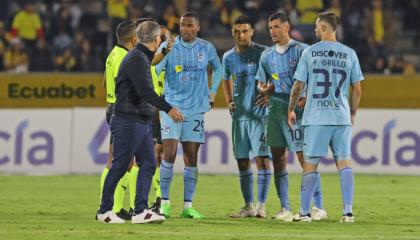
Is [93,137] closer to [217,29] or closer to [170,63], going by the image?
[217,29]

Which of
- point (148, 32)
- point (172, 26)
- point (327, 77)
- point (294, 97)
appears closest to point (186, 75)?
point (294, 97)

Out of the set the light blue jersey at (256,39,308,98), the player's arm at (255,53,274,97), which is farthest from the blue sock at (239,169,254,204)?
the light blue jersey at (256,39,308,98)

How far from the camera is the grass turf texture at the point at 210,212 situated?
1147cm

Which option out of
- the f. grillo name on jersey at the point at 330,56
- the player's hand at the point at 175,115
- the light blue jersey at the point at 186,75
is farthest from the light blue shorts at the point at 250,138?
the player's hand at the point at 175,115

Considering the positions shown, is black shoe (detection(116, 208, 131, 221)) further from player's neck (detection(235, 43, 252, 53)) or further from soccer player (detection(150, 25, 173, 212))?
player's neck (detection(235, 43, 252, 53))

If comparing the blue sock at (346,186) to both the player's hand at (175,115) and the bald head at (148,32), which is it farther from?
the bald head at (148,32)

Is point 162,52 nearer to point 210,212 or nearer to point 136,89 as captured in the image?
point 136,89

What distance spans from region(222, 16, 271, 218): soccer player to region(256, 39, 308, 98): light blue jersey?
0.52m

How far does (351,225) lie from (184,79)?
288 centimetres

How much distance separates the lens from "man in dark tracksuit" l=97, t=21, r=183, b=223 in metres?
12.0

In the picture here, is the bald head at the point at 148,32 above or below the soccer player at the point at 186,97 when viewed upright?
above

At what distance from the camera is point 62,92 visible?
76.4ft

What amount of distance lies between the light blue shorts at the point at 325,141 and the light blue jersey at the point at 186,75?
6.04 feet

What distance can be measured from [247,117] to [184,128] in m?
0.77
